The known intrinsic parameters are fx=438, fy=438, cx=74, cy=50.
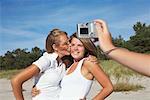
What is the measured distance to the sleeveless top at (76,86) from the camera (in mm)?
3422

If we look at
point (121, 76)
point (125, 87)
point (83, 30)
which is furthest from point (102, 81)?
point (121, 76)

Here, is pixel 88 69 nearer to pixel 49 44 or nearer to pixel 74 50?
pixel 74 50

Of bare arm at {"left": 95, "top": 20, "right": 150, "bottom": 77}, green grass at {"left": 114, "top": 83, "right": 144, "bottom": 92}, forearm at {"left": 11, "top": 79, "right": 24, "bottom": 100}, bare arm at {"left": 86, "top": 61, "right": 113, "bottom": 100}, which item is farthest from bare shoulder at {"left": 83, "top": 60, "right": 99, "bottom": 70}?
green grass at {"left": 114, "top": 83, "right": 144, "bottom": 92}

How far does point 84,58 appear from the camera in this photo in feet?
11.8

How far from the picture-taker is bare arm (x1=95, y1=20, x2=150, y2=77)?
1.87 m

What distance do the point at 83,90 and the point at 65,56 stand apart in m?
0.64

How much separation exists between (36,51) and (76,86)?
46.5 feet

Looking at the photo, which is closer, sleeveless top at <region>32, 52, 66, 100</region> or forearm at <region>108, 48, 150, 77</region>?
forearm at <region>108, 48, 150, 77</region>

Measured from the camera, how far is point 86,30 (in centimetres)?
262

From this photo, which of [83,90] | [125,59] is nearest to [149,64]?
[125,59]

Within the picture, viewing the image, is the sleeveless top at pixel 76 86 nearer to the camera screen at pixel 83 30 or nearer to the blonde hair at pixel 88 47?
the blonde hair at pixel 88 47

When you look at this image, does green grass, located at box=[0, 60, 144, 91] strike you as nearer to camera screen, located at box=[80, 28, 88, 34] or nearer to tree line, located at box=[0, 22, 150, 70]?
tree line, located at box=[0, 22, 150, 70]

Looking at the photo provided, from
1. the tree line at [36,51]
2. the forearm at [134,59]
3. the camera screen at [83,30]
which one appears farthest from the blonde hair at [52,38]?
the tree line at [36,51]

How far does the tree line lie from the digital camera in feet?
42.8
